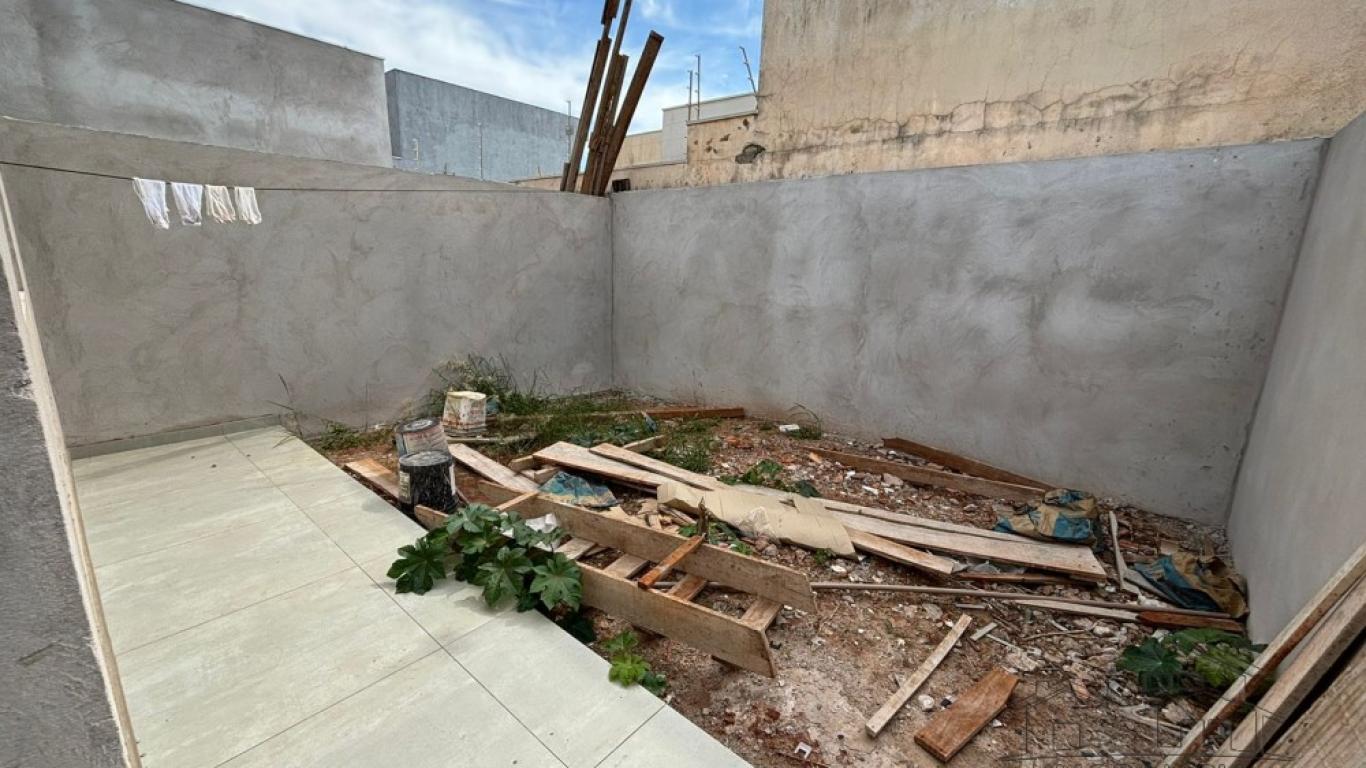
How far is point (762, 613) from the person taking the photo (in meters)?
1.94

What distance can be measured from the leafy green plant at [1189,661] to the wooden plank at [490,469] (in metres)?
2.88

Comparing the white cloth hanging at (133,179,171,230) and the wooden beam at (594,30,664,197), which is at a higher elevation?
the wooden beam at (594,30,664,197)

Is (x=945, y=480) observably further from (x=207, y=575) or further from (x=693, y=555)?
(x=207, y=575)

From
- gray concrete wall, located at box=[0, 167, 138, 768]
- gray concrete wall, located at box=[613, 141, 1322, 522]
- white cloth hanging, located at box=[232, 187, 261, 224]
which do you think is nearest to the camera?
gray concrete wall, located at box=[0, 167, 138, 768]

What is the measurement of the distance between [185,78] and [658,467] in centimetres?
622

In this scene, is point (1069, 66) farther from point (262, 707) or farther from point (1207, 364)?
point (262, 707)

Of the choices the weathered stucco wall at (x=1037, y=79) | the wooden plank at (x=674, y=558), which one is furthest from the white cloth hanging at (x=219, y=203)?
the weathered stucco wall at (x=1037, y=79)

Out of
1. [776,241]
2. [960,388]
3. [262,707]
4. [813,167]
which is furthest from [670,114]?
[262,707]

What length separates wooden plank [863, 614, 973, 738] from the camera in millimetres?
1685

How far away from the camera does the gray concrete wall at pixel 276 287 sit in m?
2.97

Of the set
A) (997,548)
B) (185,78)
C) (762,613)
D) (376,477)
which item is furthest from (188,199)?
(997,548)

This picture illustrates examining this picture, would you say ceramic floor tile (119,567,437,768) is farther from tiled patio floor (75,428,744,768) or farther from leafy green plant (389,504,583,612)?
leafy green plant (389,504,583,612)

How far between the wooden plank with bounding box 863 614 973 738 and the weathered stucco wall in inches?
137

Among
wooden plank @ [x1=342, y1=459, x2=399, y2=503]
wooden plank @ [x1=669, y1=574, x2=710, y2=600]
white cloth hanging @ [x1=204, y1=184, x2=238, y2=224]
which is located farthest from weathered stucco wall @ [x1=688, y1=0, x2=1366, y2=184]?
wooden plank @ [x1=342, y1=459, x2=399, y2=503]
